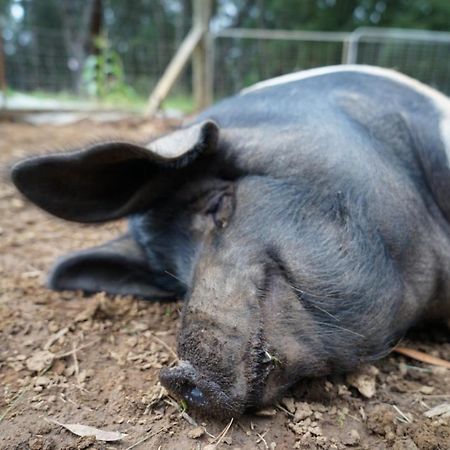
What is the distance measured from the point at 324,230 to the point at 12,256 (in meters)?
1.58

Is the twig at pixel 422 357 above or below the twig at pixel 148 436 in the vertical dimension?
below

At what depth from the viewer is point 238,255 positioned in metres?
1.54

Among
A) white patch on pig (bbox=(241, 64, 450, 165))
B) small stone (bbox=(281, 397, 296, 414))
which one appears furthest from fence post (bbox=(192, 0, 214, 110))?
small stone (bbox=(281, 397, 296, 414))

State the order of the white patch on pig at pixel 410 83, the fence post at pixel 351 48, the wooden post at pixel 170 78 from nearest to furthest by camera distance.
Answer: the white patch on pig at pixel 410 83
the wooden post at pixel 170 78
the fence post at pixel 351 48

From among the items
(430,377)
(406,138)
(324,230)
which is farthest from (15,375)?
(406,138)

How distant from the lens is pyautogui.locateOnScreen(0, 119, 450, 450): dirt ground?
4.43 feet

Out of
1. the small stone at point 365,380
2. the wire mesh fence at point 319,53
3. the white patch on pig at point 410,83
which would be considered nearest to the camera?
the small stone at point 365,380

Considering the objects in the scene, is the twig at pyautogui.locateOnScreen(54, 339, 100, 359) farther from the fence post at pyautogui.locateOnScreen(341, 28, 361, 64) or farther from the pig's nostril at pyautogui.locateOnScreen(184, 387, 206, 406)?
the fence post at pyautogui.locateOnScreen(341, 28, 361, 64)

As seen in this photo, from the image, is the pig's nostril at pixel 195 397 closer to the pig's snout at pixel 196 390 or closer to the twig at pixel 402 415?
the pig's snout at pixel 196 390

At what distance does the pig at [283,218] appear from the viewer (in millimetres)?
1416

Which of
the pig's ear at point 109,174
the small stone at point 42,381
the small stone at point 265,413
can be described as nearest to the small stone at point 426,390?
the small stone at point 265,413

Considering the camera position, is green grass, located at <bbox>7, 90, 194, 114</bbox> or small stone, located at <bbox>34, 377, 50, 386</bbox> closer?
small stone, located at <bbox>34, 377, 50, 386</bbox>

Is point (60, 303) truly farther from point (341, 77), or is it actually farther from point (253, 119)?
point (341, 77)

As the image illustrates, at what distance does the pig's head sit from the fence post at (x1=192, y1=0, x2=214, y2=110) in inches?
221
